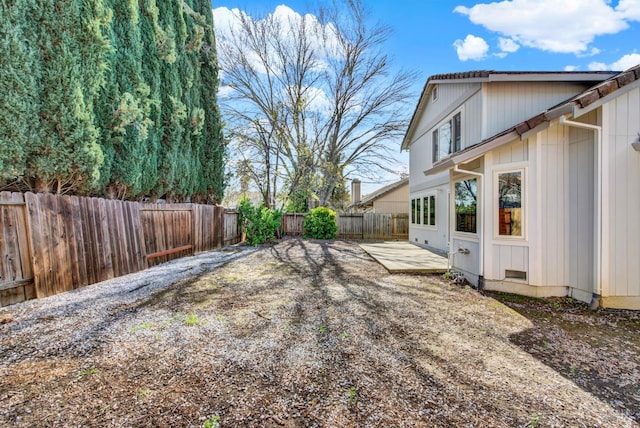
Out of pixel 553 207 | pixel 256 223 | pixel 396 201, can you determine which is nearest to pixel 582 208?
pixel 553 207

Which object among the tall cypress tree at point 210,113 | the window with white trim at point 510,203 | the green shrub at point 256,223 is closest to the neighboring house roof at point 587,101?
the window with white trim at point 510,203

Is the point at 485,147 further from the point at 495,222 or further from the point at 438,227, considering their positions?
the point at 438,227

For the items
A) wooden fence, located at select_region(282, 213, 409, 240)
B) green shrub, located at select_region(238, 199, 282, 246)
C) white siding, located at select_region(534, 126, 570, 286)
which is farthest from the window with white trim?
wooden fence, located at select_region(282, 213, 409, 240)

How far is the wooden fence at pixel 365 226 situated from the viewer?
15.8m

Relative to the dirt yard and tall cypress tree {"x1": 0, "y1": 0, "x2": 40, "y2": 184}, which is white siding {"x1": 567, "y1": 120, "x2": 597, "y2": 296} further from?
tall cypress tree {"x1": 0, "y1": 0, "x2": 40, "y2": 184}

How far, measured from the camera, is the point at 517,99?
6527mm

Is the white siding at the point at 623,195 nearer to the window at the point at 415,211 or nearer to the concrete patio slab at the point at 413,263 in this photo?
the concrete patio slab at the point at 413,263

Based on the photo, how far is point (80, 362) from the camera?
9.17ft

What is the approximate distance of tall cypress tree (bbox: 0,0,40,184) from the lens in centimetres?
416

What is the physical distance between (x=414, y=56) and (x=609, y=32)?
918cm

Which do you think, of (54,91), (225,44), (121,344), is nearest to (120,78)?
(54,91)

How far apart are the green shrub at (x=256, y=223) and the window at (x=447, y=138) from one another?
7183 mm

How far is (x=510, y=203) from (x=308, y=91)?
15028 millimetres

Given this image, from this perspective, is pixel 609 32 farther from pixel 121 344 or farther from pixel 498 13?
pixel 121 344
